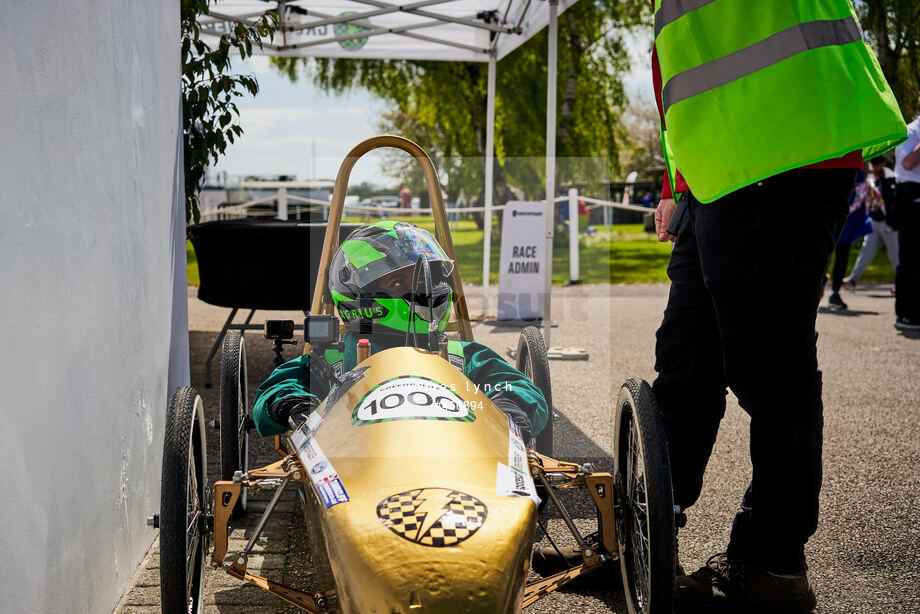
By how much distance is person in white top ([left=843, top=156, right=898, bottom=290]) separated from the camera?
930 cm

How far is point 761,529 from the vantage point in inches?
92.6

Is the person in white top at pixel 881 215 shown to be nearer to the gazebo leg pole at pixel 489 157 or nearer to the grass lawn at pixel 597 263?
the grass lawn at pixel 597 263

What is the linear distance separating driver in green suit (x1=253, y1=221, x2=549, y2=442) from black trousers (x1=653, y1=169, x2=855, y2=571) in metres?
0.73


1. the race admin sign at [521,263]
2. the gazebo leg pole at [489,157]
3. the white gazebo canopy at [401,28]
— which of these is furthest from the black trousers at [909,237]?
the gazebo leg pole at [489,157]

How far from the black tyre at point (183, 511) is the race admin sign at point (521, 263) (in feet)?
23.1

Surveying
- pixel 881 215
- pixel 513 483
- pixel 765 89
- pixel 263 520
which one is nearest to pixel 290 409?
pixel 263 520

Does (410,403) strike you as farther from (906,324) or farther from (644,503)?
(906,324)

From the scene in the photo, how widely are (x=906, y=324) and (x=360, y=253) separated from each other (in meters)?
7.76

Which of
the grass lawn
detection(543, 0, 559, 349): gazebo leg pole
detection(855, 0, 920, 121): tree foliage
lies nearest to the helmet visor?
detection(543, 0, 559, 349): gazebo leg pole

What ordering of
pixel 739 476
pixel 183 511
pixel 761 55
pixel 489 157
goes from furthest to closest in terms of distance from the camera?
pixel 489 157
pixel 739 476
pixel 761 55
pixel 183 511

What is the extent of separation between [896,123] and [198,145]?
415 cm

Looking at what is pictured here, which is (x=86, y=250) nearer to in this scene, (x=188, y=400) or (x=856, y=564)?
(x=188, y=400)

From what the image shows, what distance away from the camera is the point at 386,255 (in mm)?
2799

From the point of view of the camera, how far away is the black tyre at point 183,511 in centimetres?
195
